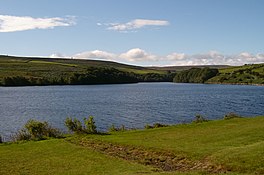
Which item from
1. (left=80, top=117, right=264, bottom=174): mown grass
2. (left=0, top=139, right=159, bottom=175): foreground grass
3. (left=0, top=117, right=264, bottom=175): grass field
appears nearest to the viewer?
(left=80, top=117, right=264, bottom=174): mown grass

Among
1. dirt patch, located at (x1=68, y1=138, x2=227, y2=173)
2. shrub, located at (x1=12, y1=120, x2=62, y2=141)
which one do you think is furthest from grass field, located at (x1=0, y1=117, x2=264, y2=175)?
shrub, located at (x1=12, y1=120, x2=62, y2=141)

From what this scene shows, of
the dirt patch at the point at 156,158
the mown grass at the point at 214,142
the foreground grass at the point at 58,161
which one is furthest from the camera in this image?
the foreground grass at the point at 58,161

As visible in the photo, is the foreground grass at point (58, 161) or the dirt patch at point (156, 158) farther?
the foreground grass at point (58, 161)

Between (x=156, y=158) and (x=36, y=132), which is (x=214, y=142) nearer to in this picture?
(x=156, y=158)

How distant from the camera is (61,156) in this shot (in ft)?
87.1

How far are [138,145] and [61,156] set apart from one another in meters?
5.87

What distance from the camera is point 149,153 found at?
85.3ft

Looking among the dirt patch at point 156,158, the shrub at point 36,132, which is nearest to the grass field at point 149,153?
the dirt patch at point 156,158

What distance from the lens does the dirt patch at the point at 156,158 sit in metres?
21.6

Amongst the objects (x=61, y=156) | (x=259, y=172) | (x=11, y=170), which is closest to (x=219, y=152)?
(x=259, y=172)

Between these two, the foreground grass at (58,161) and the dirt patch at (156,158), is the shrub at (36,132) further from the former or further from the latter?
the dirt patch at (156,158)

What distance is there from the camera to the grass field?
2131 cm

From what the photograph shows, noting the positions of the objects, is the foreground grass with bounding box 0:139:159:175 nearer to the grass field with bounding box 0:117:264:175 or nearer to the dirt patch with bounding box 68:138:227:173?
the grass field with bounding box 0:117:264:175

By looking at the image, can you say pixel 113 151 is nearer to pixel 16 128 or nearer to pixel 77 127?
pixel 77 127
